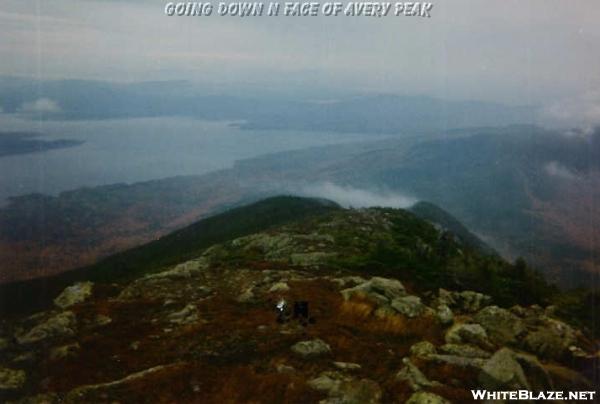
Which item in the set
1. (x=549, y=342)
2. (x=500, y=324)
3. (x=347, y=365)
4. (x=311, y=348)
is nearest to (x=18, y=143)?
(x=311, y=348)

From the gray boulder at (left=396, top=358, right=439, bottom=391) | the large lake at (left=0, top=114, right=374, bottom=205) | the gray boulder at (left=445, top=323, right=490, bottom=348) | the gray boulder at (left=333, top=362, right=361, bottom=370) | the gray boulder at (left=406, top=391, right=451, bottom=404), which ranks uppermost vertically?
the large lake at (left=0, top=114, right=374, bottom=205)

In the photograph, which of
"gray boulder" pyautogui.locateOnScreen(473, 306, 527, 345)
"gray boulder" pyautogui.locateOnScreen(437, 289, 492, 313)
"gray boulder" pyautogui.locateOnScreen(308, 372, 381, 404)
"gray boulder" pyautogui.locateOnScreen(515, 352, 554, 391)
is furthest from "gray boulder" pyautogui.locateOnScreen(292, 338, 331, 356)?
"gray boulder" pyautogui.locateOnScreen(515, 352, 554, 391)

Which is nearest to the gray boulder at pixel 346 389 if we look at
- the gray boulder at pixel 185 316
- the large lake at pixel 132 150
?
the gray boulder at pixel 185 316

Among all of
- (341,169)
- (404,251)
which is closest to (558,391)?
(404,251)

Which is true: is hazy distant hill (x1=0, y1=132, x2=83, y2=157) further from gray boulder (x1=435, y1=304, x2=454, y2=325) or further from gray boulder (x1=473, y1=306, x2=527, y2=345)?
gray boulder (x1=473, y1=306, x2=527, y2=345)

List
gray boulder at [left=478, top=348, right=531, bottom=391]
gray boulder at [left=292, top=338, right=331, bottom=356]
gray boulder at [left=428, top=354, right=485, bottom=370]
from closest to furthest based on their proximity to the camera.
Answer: gray boulder at [left=478, top=348, right=531, bottom=391]
gray boulder at [left=428, top=354, right=485, bottom=370]
gray boulder at [left=292, top=338, right=331, bottom=356]

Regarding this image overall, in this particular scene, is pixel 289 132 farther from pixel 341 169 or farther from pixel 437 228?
pixel 437 228

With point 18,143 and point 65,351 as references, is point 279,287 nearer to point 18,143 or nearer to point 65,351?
point 65,351
